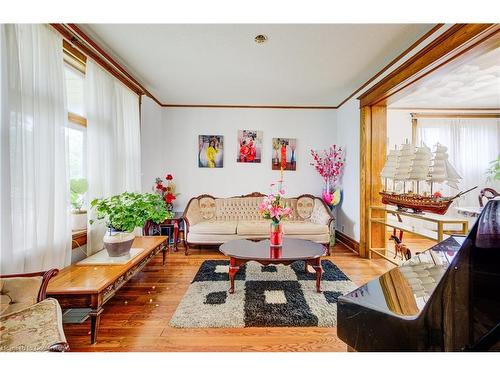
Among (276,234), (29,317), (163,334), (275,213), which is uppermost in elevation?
(275,213)

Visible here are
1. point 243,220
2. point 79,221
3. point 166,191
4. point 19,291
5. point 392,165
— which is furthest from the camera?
point 166,191

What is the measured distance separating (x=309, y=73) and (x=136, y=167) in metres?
3.01

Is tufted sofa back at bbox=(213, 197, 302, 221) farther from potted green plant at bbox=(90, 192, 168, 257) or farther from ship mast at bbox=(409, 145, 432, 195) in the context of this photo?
potted green plant at bbox=(90, 192, 168, 257)

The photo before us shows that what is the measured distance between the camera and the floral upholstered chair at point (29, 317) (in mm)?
1169

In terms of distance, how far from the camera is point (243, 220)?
463cm

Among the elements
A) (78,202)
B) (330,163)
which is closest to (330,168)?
(330,163)

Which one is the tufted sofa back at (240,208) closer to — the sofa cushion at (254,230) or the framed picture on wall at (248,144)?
the sofa cushion at (254,230)

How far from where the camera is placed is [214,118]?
5082 millimetres

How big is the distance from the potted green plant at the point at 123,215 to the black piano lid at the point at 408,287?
1.97 meters

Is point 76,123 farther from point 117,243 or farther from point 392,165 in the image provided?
point 392,165

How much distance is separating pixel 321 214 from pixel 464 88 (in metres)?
3.17
